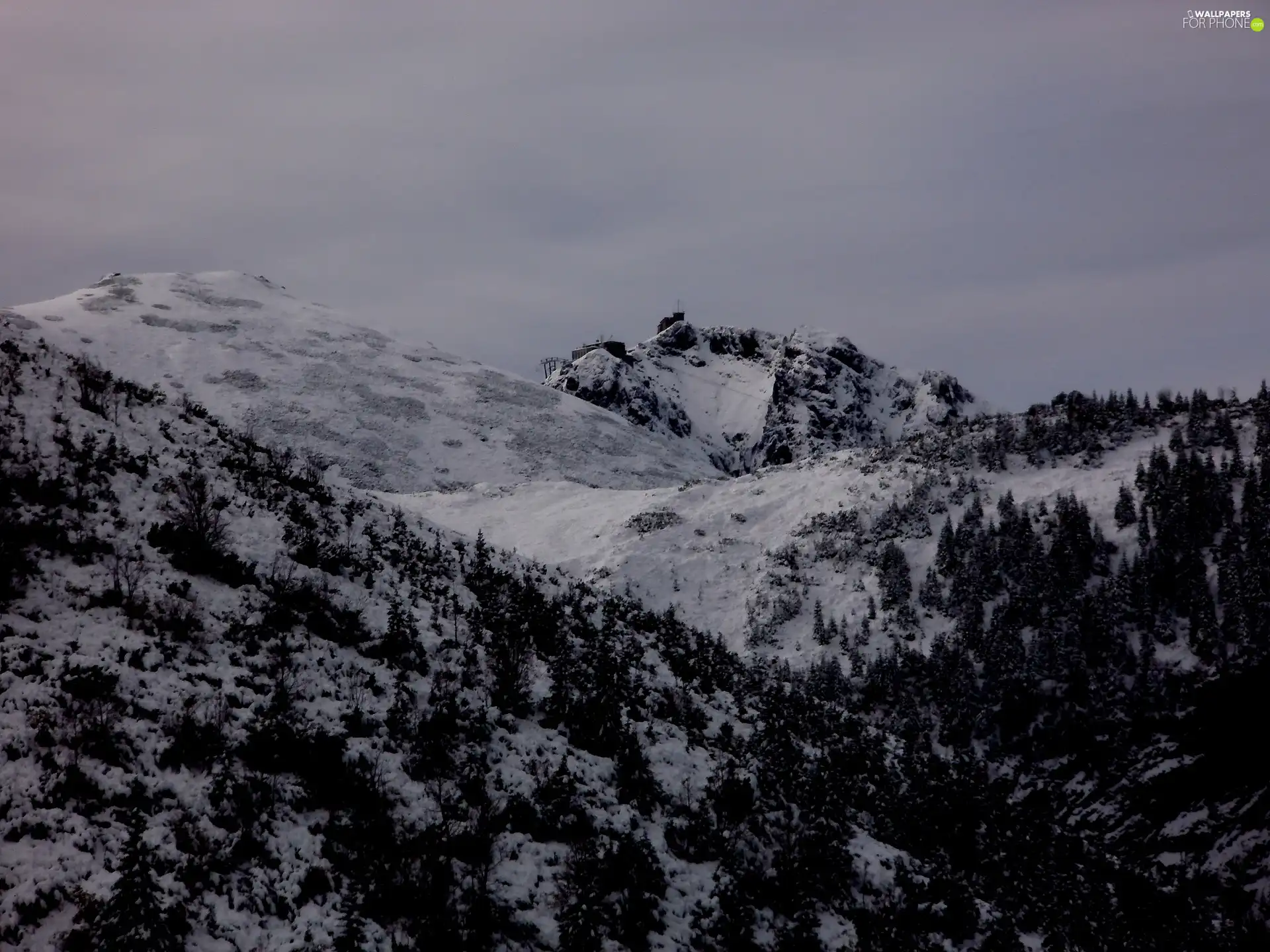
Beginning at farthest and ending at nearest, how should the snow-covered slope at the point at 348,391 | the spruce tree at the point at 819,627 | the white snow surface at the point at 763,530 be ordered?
the snow-covered slope at the point at 348,391 → the white snow surface at the point at 763,530 → the spruce tree at the point at 819,627

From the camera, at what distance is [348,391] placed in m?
118

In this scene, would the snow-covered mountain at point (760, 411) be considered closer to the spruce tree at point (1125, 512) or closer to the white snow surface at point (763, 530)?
the white snow surface at point (763, 530)

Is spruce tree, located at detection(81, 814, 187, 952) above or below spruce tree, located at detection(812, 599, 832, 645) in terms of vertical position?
above

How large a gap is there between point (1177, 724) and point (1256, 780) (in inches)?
295

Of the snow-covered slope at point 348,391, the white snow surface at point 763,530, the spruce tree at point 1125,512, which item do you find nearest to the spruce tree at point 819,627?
the white snow surface at point 763,530

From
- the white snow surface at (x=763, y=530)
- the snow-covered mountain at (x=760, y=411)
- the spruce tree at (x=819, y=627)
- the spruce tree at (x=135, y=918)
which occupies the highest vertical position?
the snow-covered mountain at (x=760, y=411)

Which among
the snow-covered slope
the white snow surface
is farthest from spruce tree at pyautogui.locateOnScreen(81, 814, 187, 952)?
the snow-covered slope

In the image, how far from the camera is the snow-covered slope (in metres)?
102

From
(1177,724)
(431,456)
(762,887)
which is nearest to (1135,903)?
(762,887)

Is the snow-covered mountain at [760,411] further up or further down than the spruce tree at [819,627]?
further up

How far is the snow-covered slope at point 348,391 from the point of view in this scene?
102m

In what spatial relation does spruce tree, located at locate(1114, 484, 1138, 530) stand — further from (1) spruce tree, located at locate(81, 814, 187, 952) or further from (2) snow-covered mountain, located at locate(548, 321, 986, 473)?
(2) snow-covered mountain, located at locate(548, 321, 986, 473)

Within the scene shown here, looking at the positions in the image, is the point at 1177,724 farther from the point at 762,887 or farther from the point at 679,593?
the point at 762,887

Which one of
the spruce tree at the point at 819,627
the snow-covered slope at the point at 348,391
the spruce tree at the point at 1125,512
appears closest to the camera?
the spruce tree at the point at 1125,512
